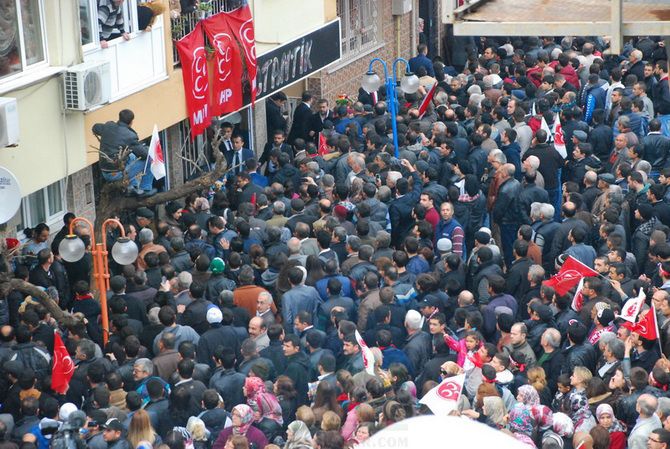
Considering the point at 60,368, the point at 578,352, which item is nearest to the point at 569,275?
the point at 578,352

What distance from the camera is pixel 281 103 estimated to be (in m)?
20.9

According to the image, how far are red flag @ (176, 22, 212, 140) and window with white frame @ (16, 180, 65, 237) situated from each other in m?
2.69

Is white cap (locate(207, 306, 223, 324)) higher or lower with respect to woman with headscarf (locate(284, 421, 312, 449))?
lower

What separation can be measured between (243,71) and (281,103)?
8.20 ft

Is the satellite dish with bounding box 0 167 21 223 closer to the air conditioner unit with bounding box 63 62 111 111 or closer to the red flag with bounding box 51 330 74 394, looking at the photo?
the air conditioner unit with bounding box 63 62 111 111

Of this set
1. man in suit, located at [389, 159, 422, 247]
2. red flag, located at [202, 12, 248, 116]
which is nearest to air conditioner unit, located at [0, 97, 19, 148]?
man in suit, located at [389, 159, 422, 247]

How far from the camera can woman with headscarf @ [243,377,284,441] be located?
10547mm

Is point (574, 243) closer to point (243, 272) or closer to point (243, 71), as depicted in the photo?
point (243, 272)

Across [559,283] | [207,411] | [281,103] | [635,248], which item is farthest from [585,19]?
[281,103]

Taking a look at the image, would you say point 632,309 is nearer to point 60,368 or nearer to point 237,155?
point 60,368

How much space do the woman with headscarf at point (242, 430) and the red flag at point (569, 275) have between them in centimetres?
370

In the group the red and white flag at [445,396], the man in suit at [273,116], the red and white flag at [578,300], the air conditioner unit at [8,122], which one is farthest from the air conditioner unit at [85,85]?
the man in suit at [273,116]

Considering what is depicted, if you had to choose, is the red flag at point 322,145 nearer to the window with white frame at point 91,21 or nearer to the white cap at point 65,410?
the window with white frame at point 91,21

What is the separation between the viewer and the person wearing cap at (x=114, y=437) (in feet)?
32.3
